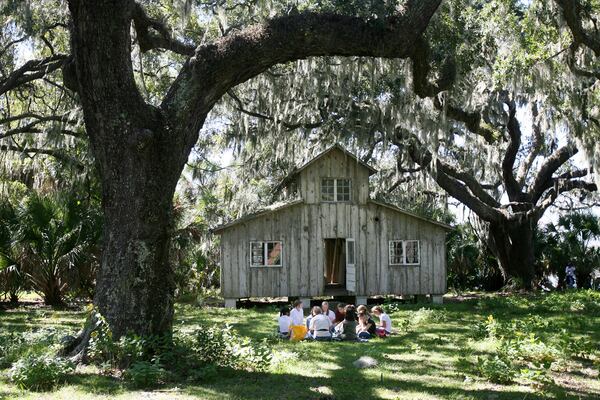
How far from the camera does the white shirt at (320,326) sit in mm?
11062

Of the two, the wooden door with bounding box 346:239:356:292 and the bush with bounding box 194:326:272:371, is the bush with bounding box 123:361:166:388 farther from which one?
the wooden door with bounding box 346:239:356:292

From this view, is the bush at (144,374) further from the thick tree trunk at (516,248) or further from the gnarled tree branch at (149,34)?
the thick tree trunk at (516,248)

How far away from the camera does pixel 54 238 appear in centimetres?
1658

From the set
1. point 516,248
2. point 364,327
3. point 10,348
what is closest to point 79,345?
point 10,348

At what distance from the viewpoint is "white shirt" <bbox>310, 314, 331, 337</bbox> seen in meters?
11.1

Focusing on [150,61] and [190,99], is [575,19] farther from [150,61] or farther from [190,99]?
[150,61]

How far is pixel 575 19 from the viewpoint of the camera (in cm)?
1045

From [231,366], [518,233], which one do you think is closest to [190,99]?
[231,366]

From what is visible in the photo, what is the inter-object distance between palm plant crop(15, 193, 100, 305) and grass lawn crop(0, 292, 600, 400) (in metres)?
3.14

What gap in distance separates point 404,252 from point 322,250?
2654mm

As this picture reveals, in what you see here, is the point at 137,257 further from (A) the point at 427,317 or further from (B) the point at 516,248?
(B) the point at 516,248

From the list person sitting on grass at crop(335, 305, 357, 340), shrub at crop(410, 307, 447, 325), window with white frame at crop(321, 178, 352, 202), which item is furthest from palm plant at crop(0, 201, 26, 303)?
shrub at crop(410, 307, 447, 325)

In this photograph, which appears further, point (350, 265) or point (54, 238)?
point (350, 265)

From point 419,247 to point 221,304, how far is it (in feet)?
21.1
